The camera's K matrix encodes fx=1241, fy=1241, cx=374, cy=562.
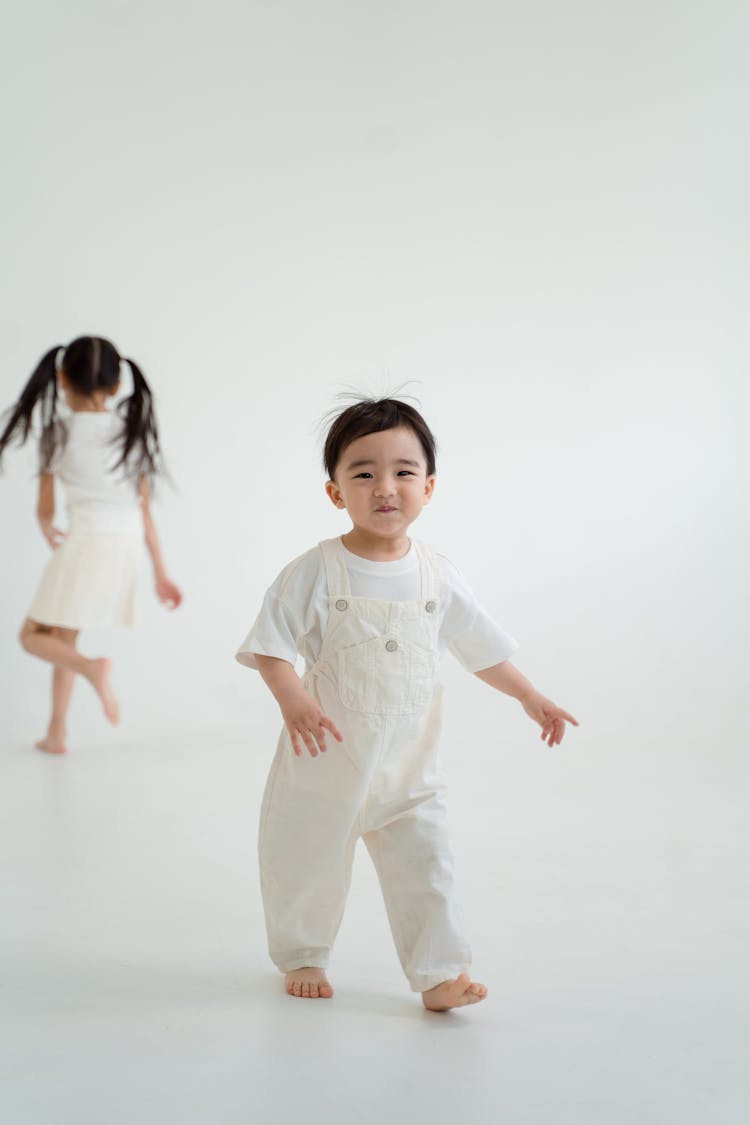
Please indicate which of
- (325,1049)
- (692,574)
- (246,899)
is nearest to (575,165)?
(692,574)

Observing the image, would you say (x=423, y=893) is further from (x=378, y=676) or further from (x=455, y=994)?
(x=378, y=676)

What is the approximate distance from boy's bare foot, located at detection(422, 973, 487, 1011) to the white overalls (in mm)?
16

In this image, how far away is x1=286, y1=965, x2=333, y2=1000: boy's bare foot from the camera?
74.0 inches

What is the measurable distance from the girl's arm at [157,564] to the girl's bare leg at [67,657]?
26cm

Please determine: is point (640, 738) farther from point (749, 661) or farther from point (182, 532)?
point (182, 532)

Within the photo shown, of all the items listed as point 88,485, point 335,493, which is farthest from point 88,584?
point 335,493

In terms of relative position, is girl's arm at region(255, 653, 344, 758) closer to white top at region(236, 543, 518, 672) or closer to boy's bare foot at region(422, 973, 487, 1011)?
white top at region(236, 543, 518, 672)

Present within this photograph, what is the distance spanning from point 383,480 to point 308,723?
1.28 ft

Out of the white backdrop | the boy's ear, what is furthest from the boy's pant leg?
the white backdrop

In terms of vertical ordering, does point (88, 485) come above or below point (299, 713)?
above

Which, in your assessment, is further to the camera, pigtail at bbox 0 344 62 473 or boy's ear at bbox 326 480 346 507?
pigtail at bbox 0 344 62 473

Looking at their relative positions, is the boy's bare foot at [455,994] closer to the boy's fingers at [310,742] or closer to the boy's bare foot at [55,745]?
the boy's fingers at [310,742]

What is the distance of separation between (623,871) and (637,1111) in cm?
105

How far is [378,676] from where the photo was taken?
187 centimetres
